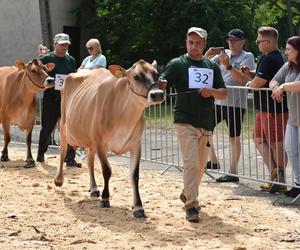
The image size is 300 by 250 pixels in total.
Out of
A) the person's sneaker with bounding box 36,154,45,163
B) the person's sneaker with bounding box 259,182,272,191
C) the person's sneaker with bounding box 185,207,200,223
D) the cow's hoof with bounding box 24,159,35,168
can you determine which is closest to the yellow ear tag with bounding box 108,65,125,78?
the person's sneaker with bounding box 185,207,200,223

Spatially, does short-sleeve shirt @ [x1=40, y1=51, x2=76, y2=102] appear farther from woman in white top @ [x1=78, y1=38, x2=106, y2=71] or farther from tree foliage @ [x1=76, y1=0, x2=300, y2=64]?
tree foliage @ [x1=76, y1=0, x2=300, y2=64]

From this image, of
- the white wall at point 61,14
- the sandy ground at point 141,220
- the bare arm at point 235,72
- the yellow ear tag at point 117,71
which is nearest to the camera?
the sandy ground at point 141,220

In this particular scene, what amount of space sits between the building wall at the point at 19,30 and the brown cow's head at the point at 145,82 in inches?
702

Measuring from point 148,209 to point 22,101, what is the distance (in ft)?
14.9

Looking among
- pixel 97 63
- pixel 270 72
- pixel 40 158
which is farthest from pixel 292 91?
pixel 40 158

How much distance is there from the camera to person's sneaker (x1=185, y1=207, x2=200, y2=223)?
720cm

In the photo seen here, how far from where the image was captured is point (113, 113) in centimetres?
785

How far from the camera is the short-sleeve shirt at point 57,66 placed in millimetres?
11289

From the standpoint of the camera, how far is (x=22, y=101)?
11656mm

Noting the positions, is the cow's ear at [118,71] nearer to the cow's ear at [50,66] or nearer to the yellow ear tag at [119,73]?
the yellow ear tag at [119,73]

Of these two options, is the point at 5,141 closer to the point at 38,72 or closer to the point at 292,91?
the point at 38,72

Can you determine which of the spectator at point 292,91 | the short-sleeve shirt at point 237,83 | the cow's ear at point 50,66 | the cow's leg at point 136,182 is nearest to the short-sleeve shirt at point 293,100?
the spectator at point 292,91

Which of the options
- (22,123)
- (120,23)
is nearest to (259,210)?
(22,123)

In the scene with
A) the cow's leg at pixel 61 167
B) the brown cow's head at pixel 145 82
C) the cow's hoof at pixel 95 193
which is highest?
the brown cow's head at pixel 145 82
